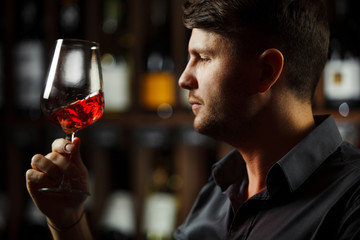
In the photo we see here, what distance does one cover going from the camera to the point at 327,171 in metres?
0.81

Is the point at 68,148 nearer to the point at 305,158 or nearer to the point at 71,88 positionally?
the point at 71,88

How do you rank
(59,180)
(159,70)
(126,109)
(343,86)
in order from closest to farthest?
(59,180) → (343,86) → (126,109) → (159,70)

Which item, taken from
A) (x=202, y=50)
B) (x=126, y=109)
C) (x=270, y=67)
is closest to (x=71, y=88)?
(x=202, y=50)

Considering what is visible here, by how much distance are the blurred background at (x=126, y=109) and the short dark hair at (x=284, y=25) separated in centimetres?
61

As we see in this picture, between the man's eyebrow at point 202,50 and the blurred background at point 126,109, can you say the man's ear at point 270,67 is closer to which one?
the man's eyebrow at point 202,50

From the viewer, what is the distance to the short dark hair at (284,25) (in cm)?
85

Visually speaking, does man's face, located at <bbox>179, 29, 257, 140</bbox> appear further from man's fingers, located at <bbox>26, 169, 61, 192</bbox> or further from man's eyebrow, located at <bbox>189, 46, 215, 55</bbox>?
man's fingers, located at <bbox>26, 169, 61, 192</bbox>

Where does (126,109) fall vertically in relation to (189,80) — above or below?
below

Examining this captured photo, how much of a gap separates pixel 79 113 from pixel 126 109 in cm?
79

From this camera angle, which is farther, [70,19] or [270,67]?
[70,19]

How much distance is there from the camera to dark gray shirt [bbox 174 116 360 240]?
73cm

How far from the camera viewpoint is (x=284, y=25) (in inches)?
33.6

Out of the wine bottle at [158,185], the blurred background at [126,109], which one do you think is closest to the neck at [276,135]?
the blurred background at [126,109]

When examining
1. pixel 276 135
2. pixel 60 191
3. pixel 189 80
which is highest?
pixel 189 80
